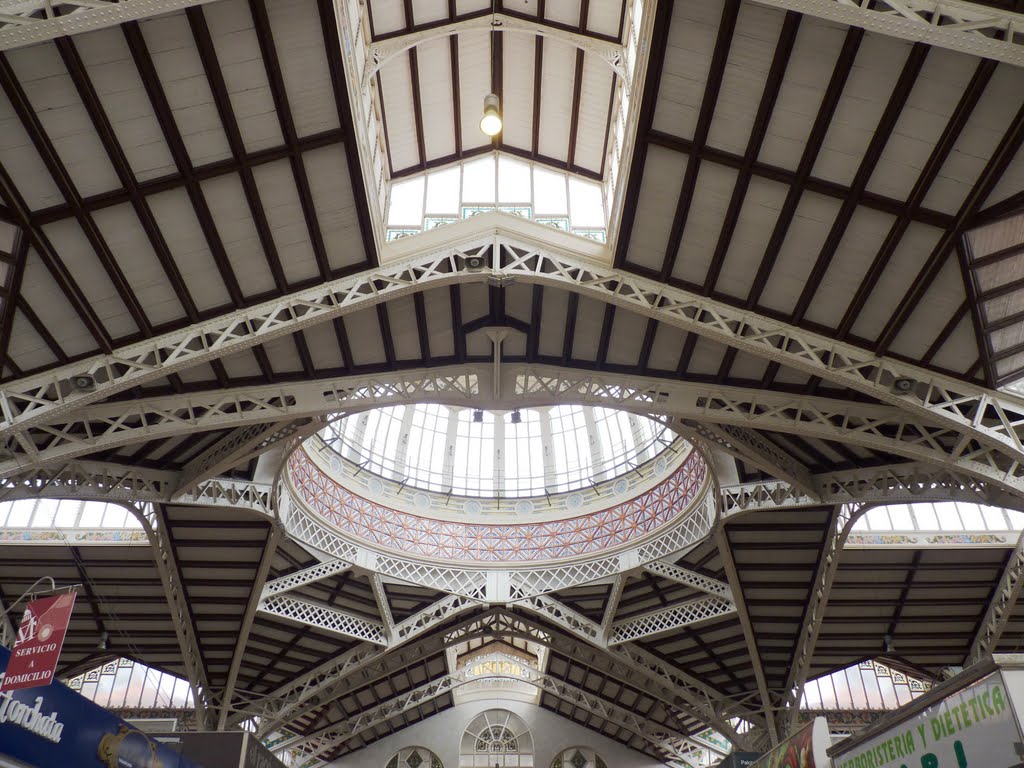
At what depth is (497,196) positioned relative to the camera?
2170cm

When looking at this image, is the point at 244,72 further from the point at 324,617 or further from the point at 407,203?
the point at 324,617

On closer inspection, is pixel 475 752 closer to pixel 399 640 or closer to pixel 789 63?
pixel 399 640

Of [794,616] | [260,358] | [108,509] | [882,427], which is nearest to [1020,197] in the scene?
[882,427]

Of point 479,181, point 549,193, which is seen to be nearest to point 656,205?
point 549,193

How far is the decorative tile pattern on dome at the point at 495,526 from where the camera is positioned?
29.3 metres

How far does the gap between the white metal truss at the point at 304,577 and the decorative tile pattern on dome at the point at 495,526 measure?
152 centimetres

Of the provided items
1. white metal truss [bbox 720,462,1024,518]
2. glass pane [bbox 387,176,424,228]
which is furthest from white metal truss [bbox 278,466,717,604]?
glass pane [bbox 387,176,424,228]

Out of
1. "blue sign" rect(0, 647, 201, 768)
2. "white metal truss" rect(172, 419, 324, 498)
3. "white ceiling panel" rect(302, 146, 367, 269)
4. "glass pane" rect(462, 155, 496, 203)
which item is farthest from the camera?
"glass pane" rect(462, 155, 496, 203)

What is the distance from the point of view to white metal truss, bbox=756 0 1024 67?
998cm

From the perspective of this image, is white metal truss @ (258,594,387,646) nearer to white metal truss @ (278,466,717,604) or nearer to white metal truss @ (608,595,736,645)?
white metal truss @ (278,466,717,604)

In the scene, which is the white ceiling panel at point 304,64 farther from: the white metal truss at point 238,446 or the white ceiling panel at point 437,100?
the white metal truss at point 238,446

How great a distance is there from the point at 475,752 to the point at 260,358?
115 feet

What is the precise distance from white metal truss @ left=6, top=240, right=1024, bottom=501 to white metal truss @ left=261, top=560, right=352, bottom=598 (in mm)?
14144

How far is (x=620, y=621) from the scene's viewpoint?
32781mm
